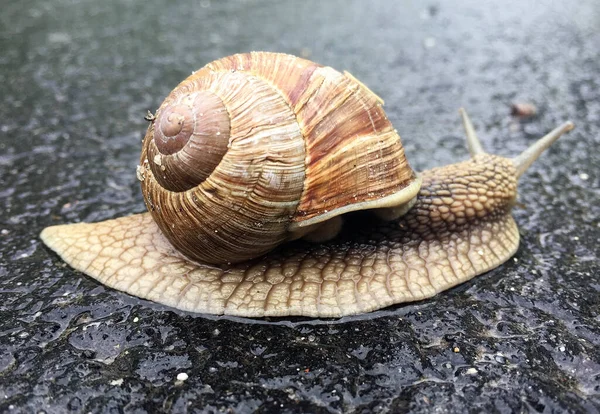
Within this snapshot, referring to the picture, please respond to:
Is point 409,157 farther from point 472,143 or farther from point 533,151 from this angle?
point 533,151

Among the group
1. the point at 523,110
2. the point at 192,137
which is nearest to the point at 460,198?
the point at 192,137

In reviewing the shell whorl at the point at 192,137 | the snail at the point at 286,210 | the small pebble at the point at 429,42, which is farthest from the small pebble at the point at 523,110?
the shell whorl at the point at 192,137

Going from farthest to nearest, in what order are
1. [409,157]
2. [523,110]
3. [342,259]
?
1. [523,110]
2. [409,157]
3. [342,259]

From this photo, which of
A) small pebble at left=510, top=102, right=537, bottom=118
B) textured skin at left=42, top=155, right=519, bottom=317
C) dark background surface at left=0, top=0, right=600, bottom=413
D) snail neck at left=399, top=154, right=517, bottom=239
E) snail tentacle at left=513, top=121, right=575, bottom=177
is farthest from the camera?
small pebble at left=510, top=102, right=537, bottom=118

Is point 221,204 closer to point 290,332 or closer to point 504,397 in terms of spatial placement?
point 290,332

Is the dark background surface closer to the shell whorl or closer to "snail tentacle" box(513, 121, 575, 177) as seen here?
"snail tentacle" box(513, 121, 575, 177)

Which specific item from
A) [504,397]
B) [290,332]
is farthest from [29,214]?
[504,397]

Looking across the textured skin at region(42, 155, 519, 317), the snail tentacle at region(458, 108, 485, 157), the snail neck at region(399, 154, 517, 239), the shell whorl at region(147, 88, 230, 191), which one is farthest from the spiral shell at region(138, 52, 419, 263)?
the snail tentacle at region(458, 108, 485, 157)

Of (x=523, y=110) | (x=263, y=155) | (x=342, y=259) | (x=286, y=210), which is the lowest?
(x=342, y=259)
